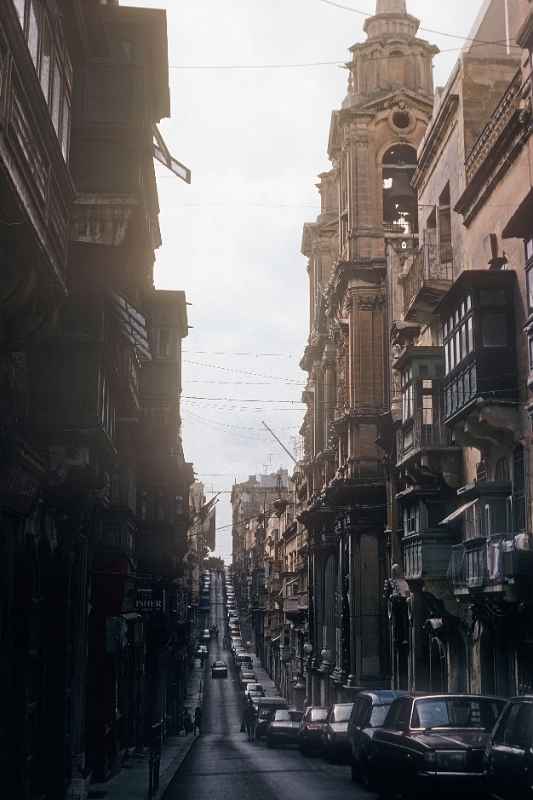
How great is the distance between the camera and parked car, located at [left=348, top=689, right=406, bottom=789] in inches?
760

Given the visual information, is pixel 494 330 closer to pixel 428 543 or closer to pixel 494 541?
pixel 494 541

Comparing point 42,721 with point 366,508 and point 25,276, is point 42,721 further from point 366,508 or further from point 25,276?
point 366,508

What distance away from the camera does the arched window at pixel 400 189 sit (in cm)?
4853

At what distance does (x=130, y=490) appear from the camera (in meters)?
32.5

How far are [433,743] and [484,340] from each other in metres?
10.1

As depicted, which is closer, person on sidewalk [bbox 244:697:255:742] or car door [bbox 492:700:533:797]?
car door [bbox 492:700:533:797]

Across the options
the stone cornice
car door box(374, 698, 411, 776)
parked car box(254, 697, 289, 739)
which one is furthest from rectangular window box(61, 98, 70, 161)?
parked car box(254, 697, 289, 739)

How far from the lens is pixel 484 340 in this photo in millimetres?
22484

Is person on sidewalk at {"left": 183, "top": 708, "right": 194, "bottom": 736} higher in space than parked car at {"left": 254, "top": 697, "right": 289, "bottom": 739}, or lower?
lower

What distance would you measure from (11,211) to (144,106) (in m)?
9.11

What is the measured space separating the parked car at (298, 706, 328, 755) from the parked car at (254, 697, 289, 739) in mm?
10571

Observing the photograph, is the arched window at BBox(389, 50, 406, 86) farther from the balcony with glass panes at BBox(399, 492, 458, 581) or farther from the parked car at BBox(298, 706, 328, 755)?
the parked car at BBox(298, 706, 328, 755)

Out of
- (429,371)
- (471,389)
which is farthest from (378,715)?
(429,371)

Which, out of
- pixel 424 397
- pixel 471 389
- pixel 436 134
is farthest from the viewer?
pixel 424 397
